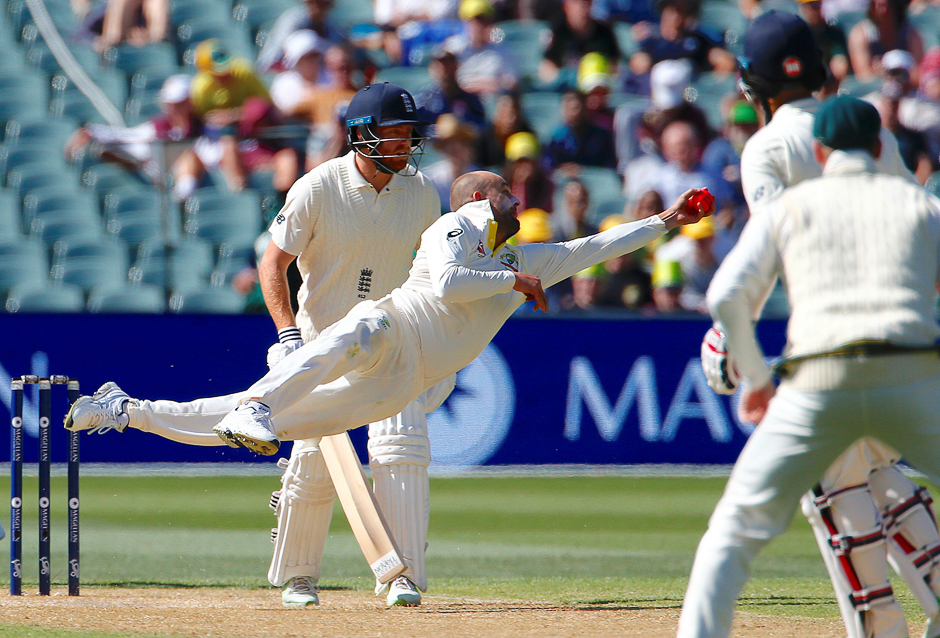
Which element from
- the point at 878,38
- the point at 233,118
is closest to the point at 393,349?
the point at 233,118

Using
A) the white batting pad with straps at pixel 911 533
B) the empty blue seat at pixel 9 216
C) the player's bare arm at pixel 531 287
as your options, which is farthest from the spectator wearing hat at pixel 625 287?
the white batting pad with straps at pixel 911 533

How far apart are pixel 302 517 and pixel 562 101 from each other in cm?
786

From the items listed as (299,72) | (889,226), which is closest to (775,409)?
(889,226)

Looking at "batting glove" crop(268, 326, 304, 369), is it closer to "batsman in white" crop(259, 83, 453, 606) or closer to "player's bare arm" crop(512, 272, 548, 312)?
"batsman in white" crop(259, 83, 453, 606)

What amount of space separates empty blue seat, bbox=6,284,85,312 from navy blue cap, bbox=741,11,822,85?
8.53 meters

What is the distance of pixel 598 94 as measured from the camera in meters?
12.5

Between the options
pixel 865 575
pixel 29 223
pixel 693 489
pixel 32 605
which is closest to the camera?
pixel 865 575

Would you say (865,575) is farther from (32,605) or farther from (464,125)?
Result: (464,125)

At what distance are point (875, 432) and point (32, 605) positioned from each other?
3.66 meters

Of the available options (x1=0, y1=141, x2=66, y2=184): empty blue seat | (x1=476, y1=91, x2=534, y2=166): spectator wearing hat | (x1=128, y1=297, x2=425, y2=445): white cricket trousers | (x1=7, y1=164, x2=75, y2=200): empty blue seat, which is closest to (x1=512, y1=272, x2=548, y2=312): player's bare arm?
(x1=128, y1=297, x2=425, y2=445): white cricket trousers

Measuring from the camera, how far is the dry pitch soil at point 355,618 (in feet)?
15.4

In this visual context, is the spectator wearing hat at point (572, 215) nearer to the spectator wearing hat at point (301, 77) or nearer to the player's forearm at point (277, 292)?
the spectator wearing hat at point (301, 77)

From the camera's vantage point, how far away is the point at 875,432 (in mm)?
3328

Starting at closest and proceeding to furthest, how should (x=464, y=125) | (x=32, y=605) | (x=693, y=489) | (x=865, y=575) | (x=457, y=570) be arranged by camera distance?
(x=865, y=575), (x=32, y=605), (x=457, y=570), (x=693, y=489), (x=464, y=125)
